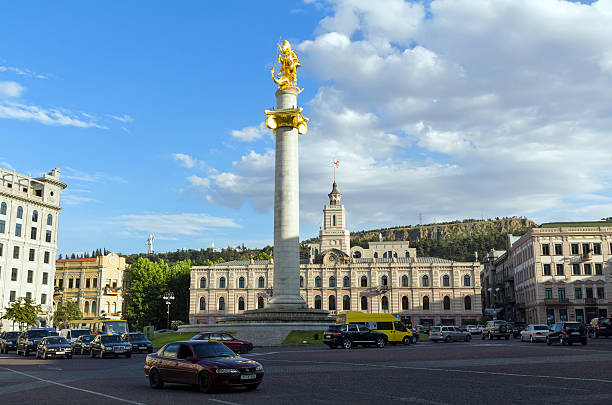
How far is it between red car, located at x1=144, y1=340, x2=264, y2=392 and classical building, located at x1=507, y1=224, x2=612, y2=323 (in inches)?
2875

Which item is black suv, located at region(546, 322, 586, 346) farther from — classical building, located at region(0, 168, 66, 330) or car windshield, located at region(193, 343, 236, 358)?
classical building, located at region(0, 168, 66, 330)

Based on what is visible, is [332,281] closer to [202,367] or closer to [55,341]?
Result: [55,341]

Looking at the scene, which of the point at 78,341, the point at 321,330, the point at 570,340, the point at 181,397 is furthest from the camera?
the point at 321,330

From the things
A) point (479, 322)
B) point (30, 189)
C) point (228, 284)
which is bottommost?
point (479, 322)

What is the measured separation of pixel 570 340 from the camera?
4006cm

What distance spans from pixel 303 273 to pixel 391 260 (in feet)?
52.5

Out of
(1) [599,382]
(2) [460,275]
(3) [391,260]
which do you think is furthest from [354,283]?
(1) [599,382]

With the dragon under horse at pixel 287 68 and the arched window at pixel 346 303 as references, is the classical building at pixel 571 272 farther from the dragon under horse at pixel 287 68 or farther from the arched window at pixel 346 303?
the dragon under horse at pixel 287 68

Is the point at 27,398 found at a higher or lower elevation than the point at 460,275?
lower

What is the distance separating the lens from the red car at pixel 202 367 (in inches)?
639

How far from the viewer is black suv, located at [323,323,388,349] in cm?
4125

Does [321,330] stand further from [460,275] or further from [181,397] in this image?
[460,275]

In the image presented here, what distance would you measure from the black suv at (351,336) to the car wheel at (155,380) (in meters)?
24.3

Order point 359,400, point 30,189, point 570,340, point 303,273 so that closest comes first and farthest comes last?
point 359,400 → point 570,340 → point 30,189 → point 303,273
